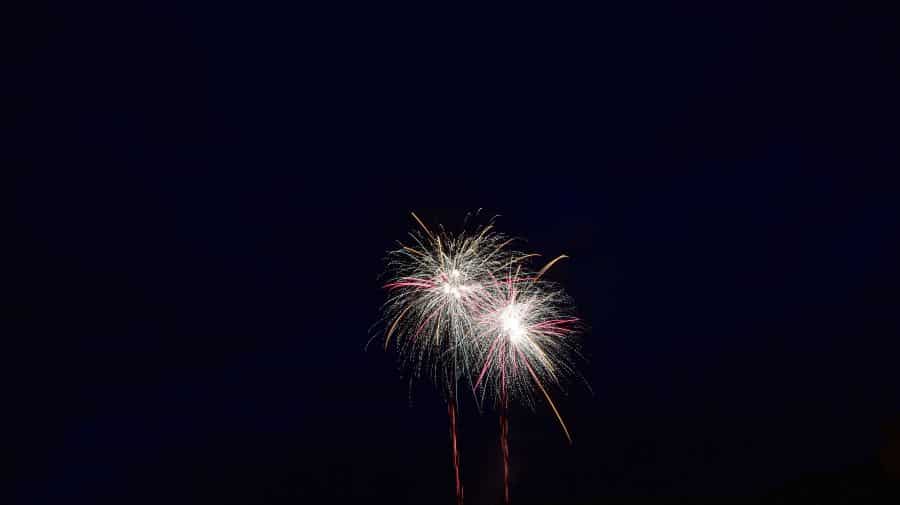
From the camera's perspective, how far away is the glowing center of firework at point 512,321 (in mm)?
20094

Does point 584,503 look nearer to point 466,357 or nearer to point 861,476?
point 861,476

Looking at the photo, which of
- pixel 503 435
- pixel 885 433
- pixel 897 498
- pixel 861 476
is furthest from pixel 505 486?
pixel 861 476

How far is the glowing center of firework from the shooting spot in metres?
20.1

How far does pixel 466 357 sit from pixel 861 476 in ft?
192

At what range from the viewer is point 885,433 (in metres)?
46.8

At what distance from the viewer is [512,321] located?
2020 centimetres

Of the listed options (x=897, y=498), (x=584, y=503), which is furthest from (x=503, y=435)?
(x=897, y=498)

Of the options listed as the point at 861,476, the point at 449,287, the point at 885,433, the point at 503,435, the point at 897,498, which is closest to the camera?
the point at 449,287

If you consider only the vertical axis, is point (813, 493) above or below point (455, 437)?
above

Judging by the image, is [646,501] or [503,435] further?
[646,501]

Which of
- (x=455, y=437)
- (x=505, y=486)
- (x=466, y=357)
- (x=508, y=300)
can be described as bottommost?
(x=505, y=486)

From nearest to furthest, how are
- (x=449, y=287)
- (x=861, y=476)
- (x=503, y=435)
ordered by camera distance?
(x=449, y=287) → (x=503, y=435) → (x=861, y=476)

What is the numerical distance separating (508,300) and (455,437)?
553 cm

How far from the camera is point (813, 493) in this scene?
188 feet
